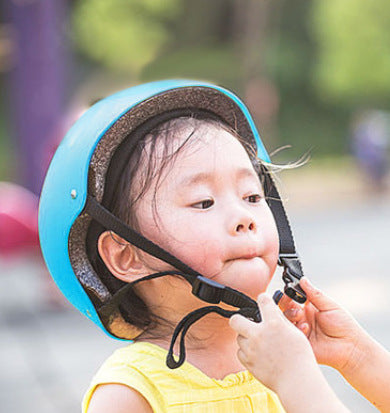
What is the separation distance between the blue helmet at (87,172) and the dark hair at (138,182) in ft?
0.09

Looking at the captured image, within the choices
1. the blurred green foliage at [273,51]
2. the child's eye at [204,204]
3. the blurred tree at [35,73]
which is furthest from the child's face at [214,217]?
the blurred green foliage at [273,51]

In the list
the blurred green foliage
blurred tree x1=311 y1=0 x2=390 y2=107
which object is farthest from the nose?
blurred tree x1=311 y1=0 x2=390 y2=107

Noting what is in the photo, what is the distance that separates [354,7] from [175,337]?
2277cm

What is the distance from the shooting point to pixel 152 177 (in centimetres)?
182

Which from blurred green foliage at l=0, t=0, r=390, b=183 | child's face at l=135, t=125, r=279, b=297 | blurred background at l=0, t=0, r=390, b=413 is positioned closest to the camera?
child's face at l=135, t=125, r=279, b=297

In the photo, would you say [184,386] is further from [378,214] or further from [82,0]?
[82,0]

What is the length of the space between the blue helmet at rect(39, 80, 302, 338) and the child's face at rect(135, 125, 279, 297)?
0.40 feet

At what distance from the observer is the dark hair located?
5.98ft

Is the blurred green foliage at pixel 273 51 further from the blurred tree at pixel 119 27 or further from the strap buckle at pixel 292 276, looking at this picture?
the strap buckle at pixel 292 276

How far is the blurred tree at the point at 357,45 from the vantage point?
76.4 ft

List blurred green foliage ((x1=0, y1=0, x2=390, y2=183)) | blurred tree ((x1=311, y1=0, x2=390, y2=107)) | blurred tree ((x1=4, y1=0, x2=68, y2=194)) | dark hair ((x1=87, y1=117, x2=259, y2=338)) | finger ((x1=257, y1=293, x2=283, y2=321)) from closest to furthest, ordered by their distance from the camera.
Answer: finger ((x1=257, y1=293, x2=283, y2=321)) < dark hair ((x1=87, y1=117, x2=259, y2=338)) < blurred tree ((x1=4, y1=0, x2=68, y2=194)) < blurred green foliage ((x1=0, y1=0, x2=390, y2=183)) < blurred tree ((x1=311, y1=0, x2=390, y2=107))

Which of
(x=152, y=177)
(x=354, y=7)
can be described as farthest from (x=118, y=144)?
(x=354, y=7)

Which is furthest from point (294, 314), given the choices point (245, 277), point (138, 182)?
point (138, 182)

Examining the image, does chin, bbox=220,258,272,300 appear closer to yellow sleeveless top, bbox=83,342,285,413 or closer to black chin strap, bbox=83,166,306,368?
black chin strap, bbox=83,166,306,368
